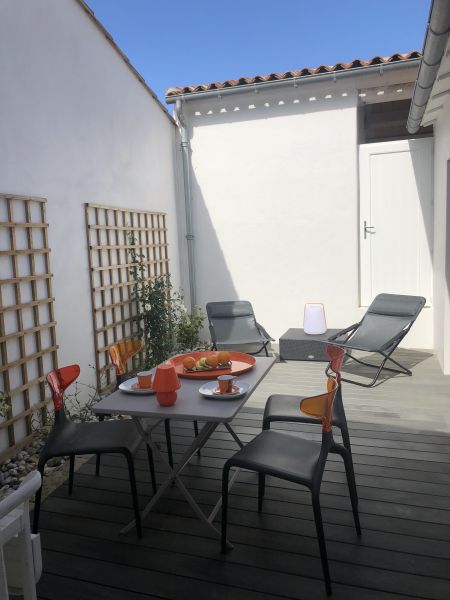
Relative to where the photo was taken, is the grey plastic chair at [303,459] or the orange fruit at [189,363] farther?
the orange fruit at [189,363]

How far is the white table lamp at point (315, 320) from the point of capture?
19.8ft

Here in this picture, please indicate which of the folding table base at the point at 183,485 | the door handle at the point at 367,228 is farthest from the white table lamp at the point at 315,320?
the folding table base at the point at 183,485

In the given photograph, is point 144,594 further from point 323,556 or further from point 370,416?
Answer: point 370,416

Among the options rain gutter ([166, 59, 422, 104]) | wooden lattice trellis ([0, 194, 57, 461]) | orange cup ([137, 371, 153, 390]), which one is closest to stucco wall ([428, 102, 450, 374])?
rain gutter ([166, 59, 422, 104])

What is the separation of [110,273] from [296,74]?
11.3ft

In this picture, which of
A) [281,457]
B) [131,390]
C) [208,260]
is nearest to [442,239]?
[208,260]

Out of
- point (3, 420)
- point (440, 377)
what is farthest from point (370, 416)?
point (3, 420)

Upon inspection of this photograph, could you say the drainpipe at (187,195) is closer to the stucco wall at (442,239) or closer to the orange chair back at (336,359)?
the stucco wall at (442,239)

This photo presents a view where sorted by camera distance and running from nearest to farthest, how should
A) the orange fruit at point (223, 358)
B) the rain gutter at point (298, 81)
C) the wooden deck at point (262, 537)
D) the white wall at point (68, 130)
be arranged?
the wooden deck at point (262, 537), the orange fruit at point (223, 358), the white wall at point (68, 130), the rain gutter at point (298, 81)

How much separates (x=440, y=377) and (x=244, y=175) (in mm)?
3574

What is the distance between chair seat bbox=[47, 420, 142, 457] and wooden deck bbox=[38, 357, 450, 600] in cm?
41

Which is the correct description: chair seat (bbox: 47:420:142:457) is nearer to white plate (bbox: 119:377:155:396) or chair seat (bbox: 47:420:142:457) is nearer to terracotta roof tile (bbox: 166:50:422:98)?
white plate (bbox: 119:377:155:396)

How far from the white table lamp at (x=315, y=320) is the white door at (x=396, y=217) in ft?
2.54

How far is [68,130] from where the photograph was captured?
4188 mm
